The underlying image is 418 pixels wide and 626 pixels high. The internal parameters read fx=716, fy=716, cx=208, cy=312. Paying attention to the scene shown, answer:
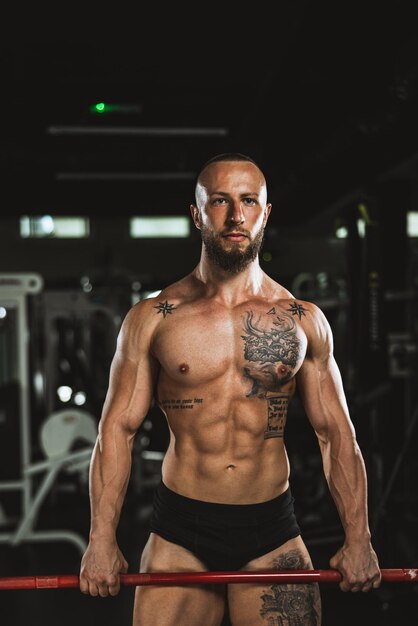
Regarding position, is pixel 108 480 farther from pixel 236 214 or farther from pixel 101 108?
pixel 101 108

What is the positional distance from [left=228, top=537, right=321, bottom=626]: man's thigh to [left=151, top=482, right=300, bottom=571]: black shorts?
0.04 metres

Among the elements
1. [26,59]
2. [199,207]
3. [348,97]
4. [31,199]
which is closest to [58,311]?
[31,199]

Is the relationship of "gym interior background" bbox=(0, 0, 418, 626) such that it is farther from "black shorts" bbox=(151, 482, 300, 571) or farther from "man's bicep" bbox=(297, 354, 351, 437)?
"black shorts" bbox=(151, 482, 300, 571)

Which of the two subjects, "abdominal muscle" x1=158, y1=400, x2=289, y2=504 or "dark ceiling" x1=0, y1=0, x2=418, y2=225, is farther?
"dark ceiling" x1=0, y1=0, x2=418, y2=225

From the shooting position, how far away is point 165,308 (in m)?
2.31

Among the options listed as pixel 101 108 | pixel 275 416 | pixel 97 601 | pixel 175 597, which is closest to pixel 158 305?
pixel 275 416

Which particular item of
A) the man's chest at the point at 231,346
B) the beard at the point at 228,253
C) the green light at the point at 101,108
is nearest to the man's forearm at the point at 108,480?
the man's chest at the point at 231,346

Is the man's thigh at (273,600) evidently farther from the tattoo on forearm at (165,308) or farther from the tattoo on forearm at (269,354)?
the tattoo on forearm at (165,308)

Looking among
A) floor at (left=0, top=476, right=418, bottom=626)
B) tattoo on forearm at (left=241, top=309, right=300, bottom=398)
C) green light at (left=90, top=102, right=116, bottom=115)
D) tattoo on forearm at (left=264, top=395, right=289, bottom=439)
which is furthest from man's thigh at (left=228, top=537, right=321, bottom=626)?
green light at (left=90, top=102, right=116, bottom=115)

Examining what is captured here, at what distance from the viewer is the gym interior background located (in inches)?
164

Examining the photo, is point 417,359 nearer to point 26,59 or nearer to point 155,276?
point 26,59

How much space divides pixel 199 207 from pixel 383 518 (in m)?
2.86

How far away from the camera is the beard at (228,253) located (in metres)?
2.23

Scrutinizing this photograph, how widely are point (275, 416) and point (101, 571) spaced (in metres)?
0.70
